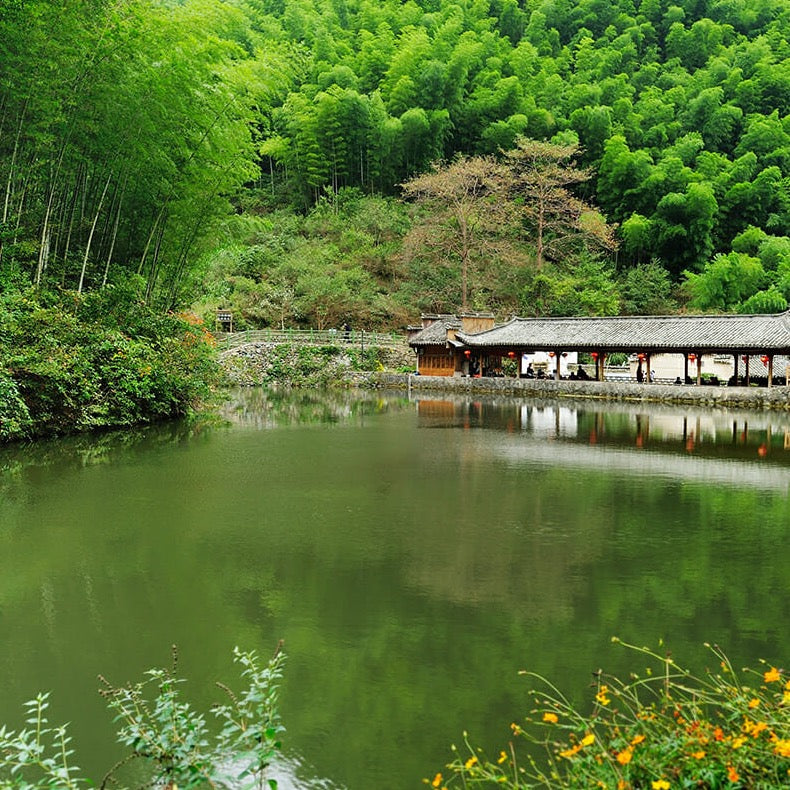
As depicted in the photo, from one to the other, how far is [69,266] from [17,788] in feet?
45.4

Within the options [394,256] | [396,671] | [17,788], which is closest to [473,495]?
[396,671]

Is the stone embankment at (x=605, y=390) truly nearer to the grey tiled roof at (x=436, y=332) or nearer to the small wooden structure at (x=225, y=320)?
the grey tiled roof at (x=436, y=332)

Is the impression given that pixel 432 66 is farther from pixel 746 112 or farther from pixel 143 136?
pixel 143 136

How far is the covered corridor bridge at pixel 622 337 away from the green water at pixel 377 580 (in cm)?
1119

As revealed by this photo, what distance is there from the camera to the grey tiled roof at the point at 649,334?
842 inches

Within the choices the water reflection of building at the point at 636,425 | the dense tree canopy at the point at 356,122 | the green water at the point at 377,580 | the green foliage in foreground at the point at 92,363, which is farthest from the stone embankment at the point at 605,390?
the green foliage in foreground at the point at 92,363

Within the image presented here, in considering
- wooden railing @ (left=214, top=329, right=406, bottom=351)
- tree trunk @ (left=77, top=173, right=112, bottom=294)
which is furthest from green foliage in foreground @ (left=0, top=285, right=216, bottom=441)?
wooden railing @ (left=214, top=329, right=406, bottom=351)

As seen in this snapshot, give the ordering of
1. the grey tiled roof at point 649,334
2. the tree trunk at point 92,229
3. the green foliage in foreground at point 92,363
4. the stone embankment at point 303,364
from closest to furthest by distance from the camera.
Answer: the green foliage in foreground at point 92,363, the tree trunk at point 92,229, the grey tiled roof at point 649,334, the stone embankment at point 303,364

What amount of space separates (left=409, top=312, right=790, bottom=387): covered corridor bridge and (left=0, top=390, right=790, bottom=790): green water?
11.2 meters

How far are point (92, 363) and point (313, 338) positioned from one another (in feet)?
63.7

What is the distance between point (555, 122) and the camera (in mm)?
41250

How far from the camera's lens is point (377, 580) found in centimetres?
546

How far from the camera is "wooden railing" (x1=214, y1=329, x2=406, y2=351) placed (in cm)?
3206

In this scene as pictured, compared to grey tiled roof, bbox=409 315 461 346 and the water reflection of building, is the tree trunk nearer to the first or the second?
the water reflection of building
